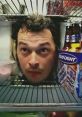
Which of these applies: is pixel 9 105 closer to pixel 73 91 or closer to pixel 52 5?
pixel 73 91

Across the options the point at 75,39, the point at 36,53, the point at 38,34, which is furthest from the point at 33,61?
the point at 75,39

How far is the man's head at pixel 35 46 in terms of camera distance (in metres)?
1.26

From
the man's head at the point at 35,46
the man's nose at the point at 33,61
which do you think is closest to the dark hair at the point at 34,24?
the man's head at the point at 35,46

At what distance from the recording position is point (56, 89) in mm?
1238

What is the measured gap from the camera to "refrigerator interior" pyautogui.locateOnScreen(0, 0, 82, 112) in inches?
39.1

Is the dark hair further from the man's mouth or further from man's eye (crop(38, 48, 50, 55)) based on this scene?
the man's mouth

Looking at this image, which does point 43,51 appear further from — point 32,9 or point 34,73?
point 32,9

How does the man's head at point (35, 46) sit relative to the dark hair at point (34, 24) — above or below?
below

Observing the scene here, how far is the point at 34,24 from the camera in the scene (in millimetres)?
1263

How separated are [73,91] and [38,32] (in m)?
0.41

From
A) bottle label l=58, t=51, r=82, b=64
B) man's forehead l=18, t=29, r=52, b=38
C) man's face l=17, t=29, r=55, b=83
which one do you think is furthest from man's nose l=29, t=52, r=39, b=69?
bottle label l=58, t=51, r=82, b=64

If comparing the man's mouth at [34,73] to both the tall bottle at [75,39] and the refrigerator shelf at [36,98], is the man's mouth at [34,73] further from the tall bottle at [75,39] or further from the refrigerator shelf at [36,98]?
the tall bottle at [75,39]

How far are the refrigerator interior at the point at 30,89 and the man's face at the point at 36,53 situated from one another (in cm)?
6


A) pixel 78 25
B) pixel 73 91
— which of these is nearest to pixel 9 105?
pixel 73 91
